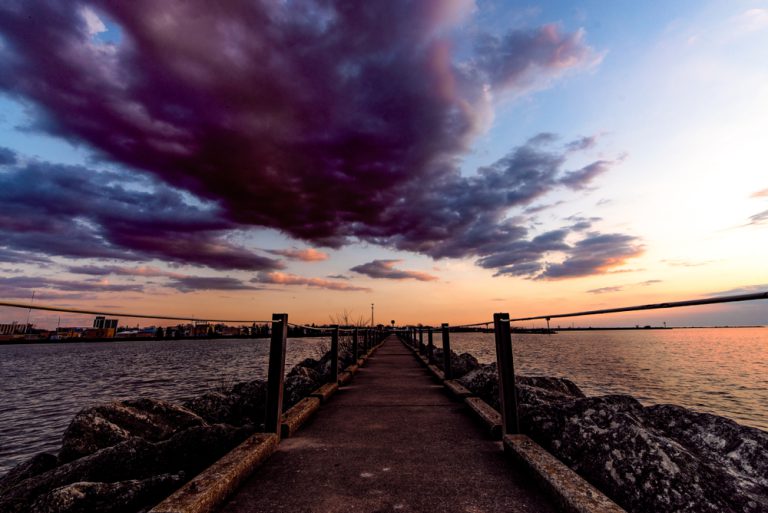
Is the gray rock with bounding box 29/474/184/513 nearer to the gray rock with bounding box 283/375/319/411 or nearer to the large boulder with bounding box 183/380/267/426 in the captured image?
the large boulder with bounding box 183/380/267/426

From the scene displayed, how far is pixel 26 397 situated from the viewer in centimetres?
1664

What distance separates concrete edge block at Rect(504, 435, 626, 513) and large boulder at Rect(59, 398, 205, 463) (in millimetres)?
5285

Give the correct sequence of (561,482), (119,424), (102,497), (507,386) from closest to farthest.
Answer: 1. (561,482)
2. (102,497)
3. (507,386)
4. (119,424)

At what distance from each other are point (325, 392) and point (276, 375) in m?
2.37

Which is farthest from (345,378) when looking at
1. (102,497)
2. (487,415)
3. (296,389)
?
(102,497)

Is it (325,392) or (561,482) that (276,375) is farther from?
(561,482)

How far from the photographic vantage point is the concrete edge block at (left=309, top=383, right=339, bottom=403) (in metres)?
5.59

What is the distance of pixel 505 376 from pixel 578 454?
861 mm

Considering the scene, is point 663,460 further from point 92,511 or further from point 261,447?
point 92,511

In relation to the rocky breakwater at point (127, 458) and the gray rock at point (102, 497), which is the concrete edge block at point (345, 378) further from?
the gray rock at point (102, 497)

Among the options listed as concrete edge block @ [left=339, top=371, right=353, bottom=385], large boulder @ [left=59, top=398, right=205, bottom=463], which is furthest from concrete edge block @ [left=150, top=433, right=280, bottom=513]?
concrete edge block @ [left=339, top=371, right=353, bottom=385]

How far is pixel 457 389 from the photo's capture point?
6.04 m

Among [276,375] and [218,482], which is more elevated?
[276,375]

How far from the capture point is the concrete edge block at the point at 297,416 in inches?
155
